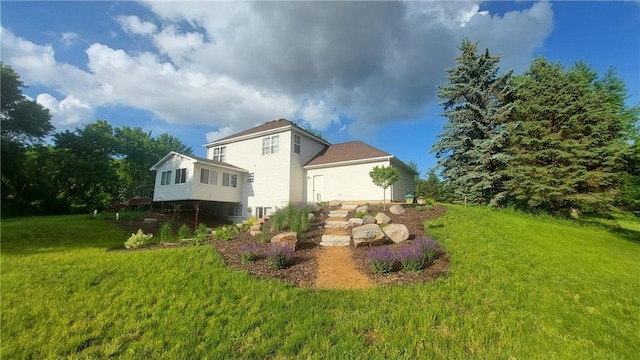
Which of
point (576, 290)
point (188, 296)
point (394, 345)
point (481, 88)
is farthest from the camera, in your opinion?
point (481, 88)

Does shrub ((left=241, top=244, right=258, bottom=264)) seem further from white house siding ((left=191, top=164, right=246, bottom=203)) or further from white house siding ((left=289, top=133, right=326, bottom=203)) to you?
white house siding ((left=191, top=164, right=246, bottom=203))

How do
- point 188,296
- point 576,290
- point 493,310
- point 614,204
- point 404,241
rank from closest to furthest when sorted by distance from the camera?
point 493,310 < point 188,296 < point 576,290 < point 404,241 < point 614,204

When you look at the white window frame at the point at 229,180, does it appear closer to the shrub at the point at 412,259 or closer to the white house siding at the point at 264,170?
the white house siding at the point at 264,170

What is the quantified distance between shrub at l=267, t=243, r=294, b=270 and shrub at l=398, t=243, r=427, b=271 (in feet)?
9.70

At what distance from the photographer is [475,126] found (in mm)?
18969

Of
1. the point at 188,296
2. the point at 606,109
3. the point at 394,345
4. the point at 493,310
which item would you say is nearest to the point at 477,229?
the point at 493,310

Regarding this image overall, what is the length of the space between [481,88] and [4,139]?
3234 centimetres

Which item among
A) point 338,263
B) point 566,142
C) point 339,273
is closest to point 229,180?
point 338,263

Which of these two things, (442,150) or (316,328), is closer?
(316,328)

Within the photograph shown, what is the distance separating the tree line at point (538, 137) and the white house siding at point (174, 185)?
17.7 meters

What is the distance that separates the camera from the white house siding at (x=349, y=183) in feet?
57.7

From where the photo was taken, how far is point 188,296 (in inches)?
209

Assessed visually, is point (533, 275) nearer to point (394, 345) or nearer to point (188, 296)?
point (394, 345)

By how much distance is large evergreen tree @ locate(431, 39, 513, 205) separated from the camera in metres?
18.0
